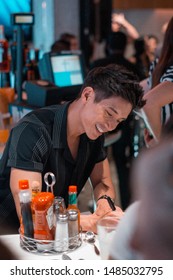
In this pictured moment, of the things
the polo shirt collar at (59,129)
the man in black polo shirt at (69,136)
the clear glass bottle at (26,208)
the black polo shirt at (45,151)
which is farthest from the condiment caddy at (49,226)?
the polo shirt collar at (59,129)

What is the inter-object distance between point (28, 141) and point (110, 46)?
2.42 metres

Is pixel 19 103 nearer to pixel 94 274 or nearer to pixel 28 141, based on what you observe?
pixel 28 141

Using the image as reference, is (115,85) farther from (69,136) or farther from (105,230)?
(105,230)

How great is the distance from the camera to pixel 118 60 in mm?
3955

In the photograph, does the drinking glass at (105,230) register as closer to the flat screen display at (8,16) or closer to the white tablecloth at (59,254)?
the white tablecloth at (59,254)

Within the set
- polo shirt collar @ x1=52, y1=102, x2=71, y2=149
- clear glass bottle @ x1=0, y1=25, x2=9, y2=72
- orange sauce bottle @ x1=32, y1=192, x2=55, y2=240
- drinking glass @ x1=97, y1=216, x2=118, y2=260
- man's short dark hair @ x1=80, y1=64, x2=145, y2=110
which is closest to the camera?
drinking glass @ x1=97, y1=216, x2=118, y2=260

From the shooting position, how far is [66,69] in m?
3.67

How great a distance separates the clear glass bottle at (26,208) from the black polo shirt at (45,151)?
26 centimetres

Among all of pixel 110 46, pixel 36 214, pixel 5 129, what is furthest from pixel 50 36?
pixel 36 214

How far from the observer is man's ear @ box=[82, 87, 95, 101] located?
6.15 ft

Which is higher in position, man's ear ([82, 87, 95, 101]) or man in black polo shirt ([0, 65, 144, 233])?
man's ear ([82, 87, 95, 101])

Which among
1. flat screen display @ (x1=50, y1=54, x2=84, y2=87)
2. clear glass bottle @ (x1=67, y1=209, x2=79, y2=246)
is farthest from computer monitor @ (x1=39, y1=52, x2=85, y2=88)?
clear glass bottle @ (x1=67, y1=209, x2=79, y2=246)

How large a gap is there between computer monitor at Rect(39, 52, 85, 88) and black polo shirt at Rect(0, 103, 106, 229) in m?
1.53

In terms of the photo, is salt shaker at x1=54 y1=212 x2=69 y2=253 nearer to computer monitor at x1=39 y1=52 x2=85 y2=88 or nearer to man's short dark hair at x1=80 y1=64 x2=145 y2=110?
man's short dark hair at x1=80 y1=64 x2=145 y2=110
